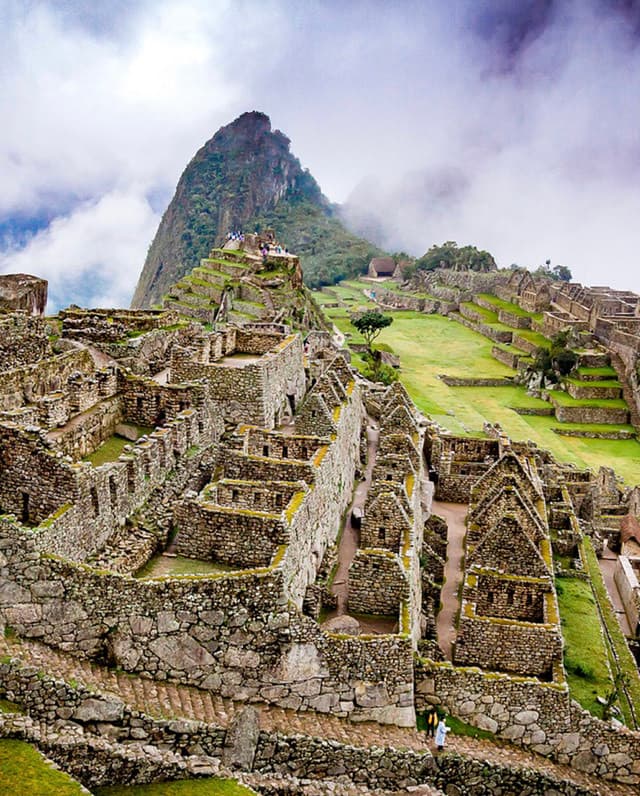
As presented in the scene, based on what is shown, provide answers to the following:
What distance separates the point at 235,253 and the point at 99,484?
66988 mm

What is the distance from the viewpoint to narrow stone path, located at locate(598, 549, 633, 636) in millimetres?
22500

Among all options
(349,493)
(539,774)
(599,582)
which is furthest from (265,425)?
(599,582)

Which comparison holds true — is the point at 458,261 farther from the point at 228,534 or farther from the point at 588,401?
the point at 228,534

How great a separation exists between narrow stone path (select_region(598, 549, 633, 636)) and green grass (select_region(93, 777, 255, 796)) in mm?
15029

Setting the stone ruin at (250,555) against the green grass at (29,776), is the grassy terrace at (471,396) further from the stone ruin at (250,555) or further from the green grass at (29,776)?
the green grass at (29,776)

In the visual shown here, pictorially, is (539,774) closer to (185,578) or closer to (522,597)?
(522,597)

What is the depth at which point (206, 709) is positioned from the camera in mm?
11906

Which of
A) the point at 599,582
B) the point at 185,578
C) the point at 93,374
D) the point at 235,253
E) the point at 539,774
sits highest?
the point at 235,253

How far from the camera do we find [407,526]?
16828 millimetres

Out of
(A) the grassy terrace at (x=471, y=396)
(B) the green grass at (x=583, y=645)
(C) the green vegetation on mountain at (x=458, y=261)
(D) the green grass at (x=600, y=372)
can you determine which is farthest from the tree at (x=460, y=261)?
(B) the green grass at (x=583, y=645)

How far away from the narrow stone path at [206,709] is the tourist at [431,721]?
11.2 inches

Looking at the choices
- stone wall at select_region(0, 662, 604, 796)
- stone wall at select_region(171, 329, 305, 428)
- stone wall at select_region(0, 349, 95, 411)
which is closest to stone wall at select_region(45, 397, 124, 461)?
stone wall at select_region(0, 349, 95, 411)

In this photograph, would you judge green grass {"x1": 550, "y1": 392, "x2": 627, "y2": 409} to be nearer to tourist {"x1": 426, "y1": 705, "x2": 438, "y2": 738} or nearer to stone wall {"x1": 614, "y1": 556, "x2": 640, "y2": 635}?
stone wall {"x1": 614, "y1": 556, "x2": 640, "y2": 635}

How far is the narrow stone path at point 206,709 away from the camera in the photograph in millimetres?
11375
